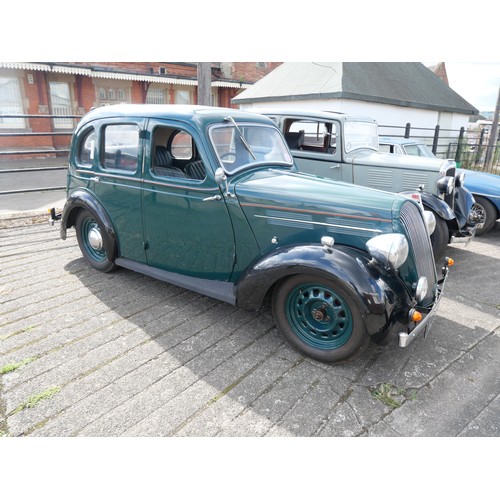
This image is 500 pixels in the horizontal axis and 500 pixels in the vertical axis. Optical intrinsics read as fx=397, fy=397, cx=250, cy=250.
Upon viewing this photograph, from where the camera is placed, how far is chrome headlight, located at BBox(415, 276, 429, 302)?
2.90 meters

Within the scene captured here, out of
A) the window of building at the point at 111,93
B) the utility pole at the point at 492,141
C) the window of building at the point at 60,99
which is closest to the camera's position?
the utility pole at the point at 492,141

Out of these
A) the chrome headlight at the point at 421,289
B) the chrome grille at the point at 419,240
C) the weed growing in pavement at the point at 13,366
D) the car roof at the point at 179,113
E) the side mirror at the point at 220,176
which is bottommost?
the weed growing in pavement at the point at 13,366

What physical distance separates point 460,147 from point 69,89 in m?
15.6

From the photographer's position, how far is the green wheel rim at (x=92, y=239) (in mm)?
4473

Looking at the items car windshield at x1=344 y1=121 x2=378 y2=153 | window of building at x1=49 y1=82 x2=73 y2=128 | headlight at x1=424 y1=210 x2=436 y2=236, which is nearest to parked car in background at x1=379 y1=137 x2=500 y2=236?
car windshield at x1=344 y1=121 x2=378 y2=153

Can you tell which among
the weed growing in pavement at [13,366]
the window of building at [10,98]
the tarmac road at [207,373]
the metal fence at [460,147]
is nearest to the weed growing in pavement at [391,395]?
the tarmac road at [207,373]

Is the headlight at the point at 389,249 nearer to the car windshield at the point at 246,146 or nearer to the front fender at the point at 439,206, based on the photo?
the car windshield at the point at 246,146

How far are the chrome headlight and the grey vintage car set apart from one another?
Result: 9.79ft

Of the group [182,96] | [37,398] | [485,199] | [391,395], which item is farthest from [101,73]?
[391,395]

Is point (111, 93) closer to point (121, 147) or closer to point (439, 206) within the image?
point (121, 147)

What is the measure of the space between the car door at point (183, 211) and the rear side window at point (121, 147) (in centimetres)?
22

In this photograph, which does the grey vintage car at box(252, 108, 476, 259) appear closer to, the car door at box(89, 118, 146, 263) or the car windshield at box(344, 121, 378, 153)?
the car windshield at box(344, 121, 378, 153)
